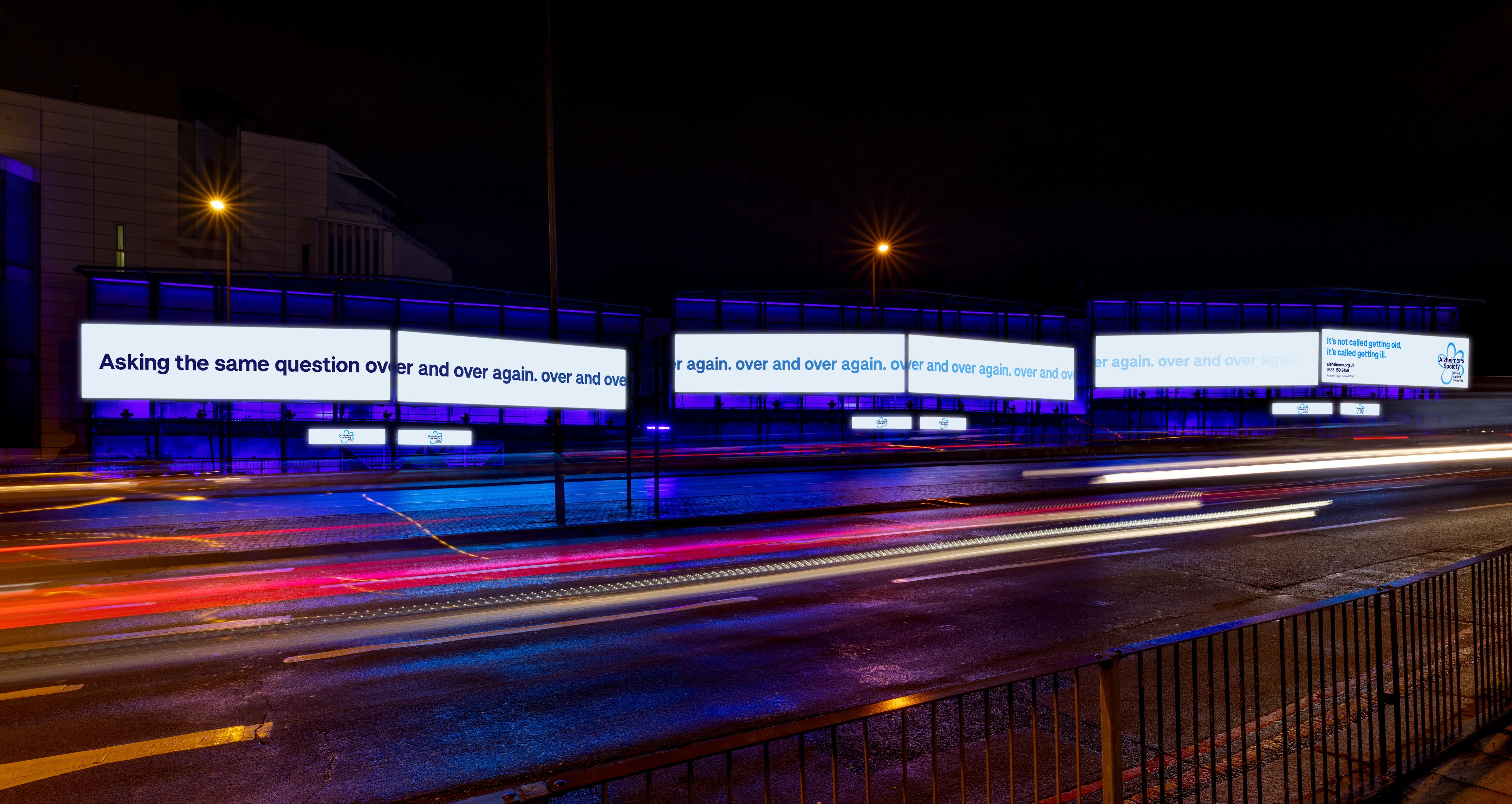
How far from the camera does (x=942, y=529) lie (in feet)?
48.7

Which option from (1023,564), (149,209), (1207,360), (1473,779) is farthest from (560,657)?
(149,209)

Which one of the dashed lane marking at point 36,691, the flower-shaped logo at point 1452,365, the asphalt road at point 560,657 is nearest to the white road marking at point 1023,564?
the asphalt road at point 560,657

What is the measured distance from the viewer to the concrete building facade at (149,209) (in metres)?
33.9

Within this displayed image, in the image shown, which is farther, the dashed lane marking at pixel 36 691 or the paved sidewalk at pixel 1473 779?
the dashed lane marking at pixel 36 691

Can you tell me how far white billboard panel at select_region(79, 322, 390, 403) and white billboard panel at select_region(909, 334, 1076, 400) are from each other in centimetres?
2300

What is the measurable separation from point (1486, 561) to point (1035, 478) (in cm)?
1981

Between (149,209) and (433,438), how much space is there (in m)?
24.1

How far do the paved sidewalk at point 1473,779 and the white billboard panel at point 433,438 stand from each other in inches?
1069

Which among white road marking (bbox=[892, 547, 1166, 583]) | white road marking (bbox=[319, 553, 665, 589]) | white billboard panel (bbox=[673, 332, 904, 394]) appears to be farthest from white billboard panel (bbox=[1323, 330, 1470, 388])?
white road marking (bbox=[319, 553, 665, 589])

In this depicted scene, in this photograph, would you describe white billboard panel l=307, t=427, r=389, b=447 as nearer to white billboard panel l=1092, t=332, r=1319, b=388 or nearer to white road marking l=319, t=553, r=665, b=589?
white road marking l=319, t=553, r=665, b=589

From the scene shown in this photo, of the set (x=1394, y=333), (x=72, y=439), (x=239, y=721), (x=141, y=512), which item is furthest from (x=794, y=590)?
(x=1394, y=333)

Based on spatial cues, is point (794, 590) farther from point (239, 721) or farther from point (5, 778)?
point (5, 778)

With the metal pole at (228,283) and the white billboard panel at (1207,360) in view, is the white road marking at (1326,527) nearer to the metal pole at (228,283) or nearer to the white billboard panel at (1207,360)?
the white billboard panel at (1207,360)

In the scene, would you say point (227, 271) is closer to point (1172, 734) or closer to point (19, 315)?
point (19, 315)
